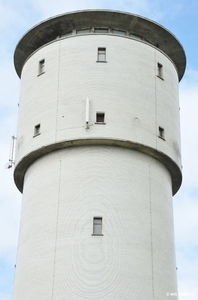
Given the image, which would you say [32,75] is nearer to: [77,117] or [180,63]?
[77,117]

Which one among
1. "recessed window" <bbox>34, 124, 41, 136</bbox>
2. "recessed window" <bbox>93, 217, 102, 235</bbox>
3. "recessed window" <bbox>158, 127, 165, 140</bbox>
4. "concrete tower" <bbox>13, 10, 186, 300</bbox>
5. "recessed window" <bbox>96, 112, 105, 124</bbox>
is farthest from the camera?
"recessed window" <bbox>158, 127, 165, 140</bbox>

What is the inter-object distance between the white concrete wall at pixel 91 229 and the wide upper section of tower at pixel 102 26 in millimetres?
7235

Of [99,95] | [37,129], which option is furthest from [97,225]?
[99,95]

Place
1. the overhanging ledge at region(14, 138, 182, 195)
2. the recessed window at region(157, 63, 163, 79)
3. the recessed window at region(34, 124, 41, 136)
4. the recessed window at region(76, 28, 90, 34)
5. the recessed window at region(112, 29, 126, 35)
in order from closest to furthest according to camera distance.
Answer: the overhanging ledge at region(14, 138, 182, 195), the recessed window at region(34, 124, 41, 136), the recessed window at region(157, 63, 163, 79), the recessed window at region(76, 28, 90, 34), the recessed window at region(112, 29, 126, 35)

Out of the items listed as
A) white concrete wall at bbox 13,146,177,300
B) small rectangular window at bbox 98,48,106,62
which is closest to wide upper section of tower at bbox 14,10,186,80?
small rectangular window at bbox 98,48,106,62

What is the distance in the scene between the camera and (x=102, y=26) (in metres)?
34.5

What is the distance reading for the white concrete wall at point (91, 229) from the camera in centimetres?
2858

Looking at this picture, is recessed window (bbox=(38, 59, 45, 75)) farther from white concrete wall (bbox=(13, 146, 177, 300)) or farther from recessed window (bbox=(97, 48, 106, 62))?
white concrete wall (bbox=(13, 146, 177, 300))

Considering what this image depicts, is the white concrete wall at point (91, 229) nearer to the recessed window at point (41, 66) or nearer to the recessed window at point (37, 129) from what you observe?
the recessed window at point (37, 129)

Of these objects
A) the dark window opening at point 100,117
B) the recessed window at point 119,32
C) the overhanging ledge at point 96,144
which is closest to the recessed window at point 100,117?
the dark window opening at point 100,117

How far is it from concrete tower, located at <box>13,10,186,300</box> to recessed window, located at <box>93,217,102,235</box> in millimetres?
45

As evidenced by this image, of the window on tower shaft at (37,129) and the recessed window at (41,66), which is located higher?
the recessed window at (41,66)

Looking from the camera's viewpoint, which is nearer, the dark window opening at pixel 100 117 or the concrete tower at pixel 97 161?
the concrete tower at pixel 97 161

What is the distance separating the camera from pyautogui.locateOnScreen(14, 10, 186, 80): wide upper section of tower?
112 ft
